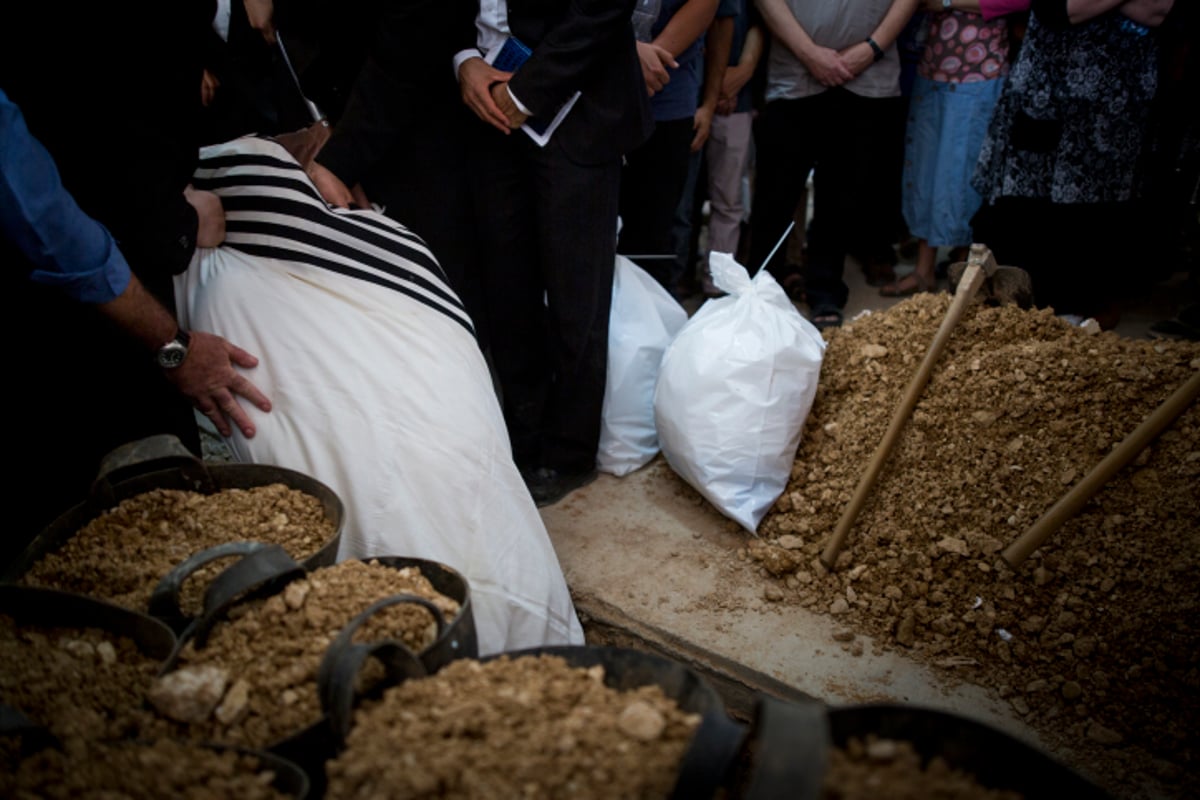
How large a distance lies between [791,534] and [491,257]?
1.18 m

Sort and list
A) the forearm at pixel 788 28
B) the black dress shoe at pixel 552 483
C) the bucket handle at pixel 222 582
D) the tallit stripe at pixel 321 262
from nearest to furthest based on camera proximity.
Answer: the bucket handle at pixel 222 582
the tallit stripe at pixel 321 262
the black dress shoe at pixel 552 483
the forearm at pixel 788 28

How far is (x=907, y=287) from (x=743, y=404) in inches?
88.3

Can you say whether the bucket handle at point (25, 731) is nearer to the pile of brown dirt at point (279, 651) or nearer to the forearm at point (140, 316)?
the pile of brown dirt at point (279, 651)

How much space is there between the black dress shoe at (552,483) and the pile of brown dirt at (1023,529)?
24.1 inches

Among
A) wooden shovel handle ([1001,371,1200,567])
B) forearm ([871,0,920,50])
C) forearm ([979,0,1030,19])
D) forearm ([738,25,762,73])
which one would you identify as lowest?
wooden shovel handle ([1001,371,1200,567])

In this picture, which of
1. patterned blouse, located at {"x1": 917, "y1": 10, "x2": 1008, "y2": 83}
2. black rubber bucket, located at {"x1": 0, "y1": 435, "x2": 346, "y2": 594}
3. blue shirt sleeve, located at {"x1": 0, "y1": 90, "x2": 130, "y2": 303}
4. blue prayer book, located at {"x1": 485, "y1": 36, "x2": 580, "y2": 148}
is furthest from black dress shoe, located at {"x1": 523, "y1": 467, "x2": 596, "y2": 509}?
patterned blouse, located at {"x1": 917, "y1": 10, "x2": 1008, "y2": 83}

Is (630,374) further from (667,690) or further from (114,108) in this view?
(667,690)

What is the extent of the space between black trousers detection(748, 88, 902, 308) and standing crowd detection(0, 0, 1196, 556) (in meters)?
0.01

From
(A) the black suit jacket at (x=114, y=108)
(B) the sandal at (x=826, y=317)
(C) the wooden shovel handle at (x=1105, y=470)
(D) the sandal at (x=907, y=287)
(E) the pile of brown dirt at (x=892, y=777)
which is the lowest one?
(B) the sandal at (x=826, y=317)

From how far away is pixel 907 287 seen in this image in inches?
156

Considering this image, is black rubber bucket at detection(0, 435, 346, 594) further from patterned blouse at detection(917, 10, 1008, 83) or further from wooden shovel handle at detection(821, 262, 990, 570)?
patterned blouse at detection(917, 10, 1008, 83)

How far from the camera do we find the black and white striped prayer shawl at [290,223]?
1.60m

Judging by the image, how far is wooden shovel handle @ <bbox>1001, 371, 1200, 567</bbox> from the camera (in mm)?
1730

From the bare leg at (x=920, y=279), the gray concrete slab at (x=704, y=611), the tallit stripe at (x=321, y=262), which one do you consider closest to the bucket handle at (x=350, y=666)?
the tallit stripe at (x=321, y=262)
